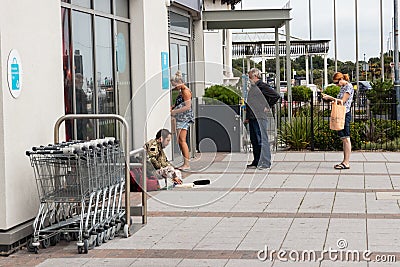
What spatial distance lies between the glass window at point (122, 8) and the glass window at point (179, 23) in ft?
10.1

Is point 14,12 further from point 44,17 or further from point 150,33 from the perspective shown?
point 150,33

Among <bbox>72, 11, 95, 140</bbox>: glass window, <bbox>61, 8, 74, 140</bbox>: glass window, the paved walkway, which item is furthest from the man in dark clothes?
<bbox>61, 8, 74, 140</bbox>: glass window

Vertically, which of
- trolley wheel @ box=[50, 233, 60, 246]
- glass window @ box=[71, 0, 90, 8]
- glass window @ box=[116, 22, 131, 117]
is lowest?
trolley wheel @ box=[50, 233, 60, 246]

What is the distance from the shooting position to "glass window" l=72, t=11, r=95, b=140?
10984 mm

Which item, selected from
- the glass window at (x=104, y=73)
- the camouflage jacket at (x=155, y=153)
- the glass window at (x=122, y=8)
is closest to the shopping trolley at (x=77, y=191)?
the glass window at (x=104, y=73)

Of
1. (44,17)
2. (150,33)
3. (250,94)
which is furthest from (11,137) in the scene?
(250,94)

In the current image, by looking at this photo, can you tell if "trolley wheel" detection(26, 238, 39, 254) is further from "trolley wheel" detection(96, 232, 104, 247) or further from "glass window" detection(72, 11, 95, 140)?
"glass window" detection(72, 11, 95, 140)

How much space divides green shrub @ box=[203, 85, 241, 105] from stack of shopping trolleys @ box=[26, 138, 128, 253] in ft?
35.2

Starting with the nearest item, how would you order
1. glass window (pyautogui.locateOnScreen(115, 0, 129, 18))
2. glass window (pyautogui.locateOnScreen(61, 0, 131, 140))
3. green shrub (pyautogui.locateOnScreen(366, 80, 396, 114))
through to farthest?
1. glass window (pyautogui.locateOnScreen(61, 0, 131, 140))
2. glass window (pyautogui.locateOnScreen(115, 0, 129, 18))
3. green shrub (pyautogui.locateOnScreen(366, 80, 396, 114))

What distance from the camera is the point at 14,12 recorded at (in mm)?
8328

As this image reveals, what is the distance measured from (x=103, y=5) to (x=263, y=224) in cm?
486

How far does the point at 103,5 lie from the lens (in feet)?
40.8

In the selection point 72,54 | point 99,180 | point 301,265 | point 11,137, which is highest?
point 72,54

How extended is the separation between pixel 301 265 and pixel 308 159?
10.4 meters
